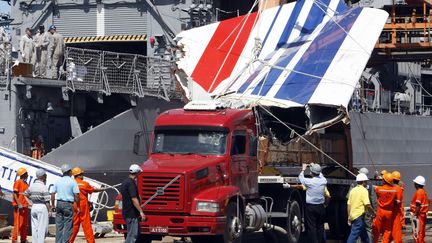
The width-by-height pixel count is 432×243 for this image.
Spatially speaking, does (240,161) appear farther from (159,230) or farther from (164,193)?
(159,230)

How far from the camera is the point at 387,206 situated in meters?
17.9

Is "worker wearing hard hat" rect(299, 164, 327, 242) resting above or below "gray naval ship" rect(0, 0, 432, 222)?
below

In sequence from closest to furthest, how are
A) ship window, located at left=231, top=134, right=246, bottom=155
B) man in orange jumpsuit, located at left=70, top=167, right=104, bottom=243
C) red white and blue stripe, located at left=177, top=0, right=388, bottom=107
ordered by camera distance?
man in orange jumpsuit, located at left=70, top=167, right=104, bottom=243 → ship window, located at left=231, top=134, right=246, bottom=155 → red white and blue stripe, located at left=177, top=0, right=388, bottom=107

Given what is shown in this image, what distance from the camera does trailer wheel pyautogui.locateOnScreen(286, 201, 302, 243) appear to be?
804 inches

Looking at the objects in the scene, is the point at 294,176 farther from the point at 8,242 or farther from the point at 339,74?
the point at 8,242

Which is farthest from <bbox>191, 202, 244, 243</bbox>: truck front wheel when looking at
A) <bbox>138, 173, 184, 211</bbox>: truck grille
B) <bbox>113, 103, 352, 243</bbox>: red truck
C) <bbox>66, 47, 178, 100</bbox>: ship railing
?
<bbox>66, 47, 178, 100</bbox>: ship railing

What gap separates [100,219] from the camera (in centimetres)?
2525

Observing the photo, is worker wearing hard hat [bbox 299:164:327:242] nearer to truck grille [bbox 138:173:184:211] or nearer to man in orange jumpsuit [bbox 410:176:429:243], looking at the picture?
man in orange jumpsuit [bbox 410:176:429:243]

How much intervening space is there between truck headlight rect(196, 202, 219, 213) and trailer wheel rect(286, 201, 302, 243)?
3.12 meters

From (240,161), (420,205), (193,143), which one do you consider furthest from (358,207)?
(193,143)

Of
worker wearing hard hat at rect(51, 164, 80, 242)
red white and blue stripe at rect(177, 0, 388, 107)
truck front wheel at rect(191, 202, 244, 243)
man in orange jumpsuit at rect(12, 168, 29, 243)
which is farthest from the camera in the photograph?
red white and blue stripe at rect(177, 0, 388, 107)

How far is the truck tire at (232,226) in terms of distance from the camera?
18.0 metres

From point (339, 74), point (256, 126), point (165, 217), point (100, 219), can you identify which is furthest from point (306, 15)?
point (165, 217)

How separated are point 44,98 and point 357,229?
36.5 feet
